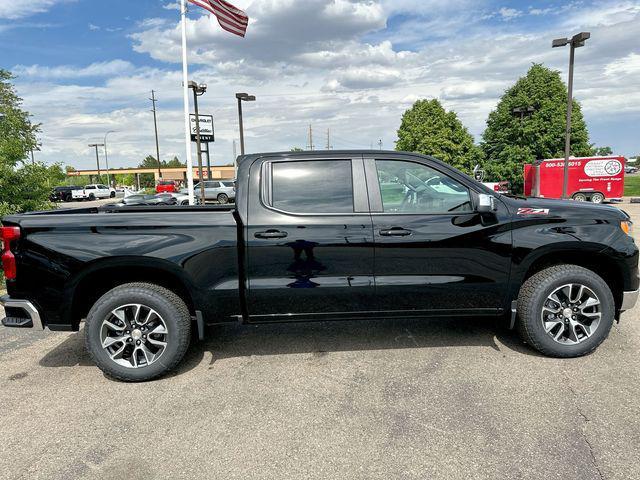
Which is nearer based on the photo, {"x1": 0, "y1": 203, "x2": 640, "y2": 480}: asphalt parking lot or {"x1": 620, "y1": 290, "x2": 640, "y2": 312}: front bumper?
{"x1": 0, "y1": 203, "x2": 640, "y2": 480}: asphalt parking lot

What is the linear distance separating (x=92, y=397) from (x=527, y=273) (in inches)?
145

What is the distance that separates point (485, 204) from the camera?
359 cm

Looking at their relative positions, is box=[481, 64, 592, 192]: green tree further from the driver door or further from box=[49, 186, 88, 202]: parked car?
box=[49, 186, 88, 202]: parked car

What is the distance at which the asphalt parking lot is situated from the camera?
2588 millimetres

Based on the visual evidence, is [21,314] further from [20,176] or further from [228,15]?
[228,15]

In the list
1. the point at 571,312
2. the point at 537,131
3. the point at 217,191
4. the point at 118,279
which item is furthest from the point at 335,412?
the point at 537,131

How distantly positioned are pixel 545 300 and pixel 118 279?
3594 millimetres

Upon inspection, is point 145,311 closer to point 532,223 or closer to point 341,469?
point 341,469

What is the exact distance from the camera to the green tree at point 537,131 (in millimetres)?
36656

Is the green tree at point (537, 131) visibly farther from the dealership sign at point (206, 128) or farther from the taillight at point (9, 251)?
the taillight at point (9, 251)

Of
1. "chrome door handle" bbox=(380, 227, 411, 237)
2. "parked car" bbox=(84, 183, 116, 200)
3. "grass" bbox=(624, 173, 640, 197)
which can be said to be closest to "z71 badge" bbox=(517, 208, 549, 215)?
"chrome door handle" bbox=(380, 227, 411, 237)

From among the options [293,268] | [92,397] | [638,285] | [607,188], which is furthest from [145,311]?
[607,188]

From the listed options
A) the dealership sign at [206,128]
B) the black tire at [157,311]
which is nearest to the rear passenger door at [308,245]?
the black tire at [157,311]

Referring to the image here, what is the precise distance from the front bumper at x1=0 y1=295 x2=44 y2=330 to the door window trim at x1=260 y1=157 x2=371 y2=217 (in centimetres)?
198
